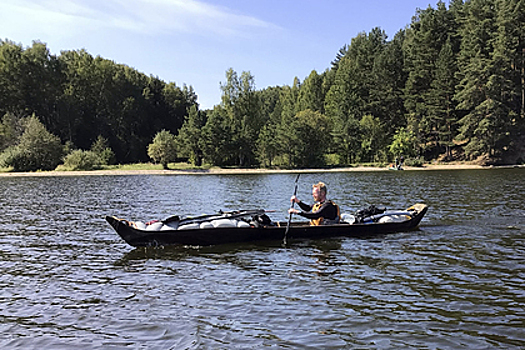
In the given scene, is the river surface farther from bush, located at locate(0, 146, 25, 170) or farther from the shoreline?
bush, located at locate(0, 146, 25, 170)

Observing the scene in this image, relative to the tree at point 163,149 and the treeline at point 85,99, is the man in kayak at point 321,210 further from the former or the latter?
A: the treeline at point 85,99

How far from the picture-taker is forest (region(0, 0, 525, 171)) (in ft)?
223

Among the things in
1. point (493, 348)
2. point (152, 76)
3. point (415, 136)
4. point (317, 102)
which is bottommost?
point (493, 348)

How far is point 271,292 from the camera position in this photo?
9742 millimetres

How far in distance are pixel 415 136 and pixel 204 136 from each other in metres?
36.2

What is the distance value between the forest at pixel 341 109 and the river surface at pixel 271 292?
57.5 metres

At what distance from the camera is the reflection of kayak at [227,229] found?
549 inches

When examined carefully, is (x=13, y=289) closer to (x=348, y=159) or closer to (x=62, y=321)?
(x=62, y=321)

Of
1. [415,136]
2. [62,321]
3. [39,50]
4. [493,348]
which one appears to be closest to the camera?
[493,348]

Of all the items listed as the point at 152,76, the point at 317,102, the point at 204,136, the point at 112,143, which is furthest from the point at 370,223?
the point at 152,76

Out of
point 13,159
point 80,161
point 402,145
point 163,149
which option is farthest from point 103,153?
point 402,145

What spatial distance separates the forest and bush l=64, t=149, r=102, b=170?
1.23 feet

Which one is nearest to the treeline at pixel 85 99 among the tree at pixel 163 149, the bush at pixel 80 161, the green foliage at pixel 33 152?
the green foliage at pixel 33 152

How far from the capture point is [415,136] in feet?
247
